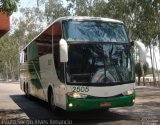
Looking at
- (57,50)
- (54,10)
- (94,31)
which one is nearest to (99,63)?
(94,31)

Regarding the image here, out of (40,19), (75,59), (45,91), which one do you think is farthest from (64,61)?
(40,19)

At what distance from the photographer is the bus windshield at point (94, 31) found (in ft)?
42.6

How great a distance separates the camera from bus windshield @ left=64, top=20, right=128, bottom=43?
13.0 meters

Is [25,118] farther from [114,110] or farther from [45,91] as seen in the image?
[114,110]

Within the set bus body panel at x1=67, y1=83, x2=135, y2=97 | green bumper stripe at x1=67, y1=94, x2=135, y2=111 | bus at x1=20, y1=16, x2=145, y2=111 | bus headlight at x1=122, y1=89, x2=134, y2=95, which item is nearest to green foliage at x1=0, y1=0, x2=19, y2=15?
bus at x1=20, y1=16, x2=145, y2=111

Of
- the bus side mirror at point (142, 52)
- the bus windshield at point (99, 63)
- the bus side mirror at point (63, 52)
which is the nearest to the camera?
the bus side mirror at point (63, 52)

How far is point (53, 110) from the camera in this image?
14992 millimetres

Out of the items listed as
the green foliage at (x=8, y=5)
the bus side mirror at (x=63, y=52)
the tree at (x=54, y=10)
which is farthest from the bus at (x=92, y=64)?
the tree at (x=54, y=10)

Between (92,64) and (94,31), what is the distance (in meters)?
1.24

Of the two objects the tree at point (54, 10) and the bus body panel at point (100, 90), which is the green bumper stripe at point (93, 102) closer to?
the bus body panel at point (100, 90)

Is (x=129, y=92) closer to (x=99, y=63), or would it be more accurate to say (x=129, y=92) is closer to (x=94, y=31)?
(x=99, y=63)

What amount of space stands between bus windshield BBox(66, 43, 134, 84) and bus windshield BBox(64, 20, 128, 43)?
0.23 m

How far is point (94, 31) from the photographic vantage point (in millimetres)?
13258

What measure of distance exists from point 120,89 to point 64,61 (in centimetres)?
215
